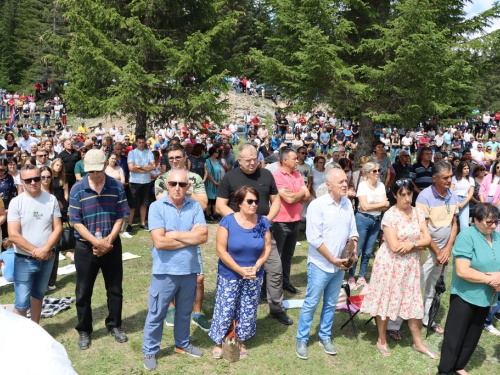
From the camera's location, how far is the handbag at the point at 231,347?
4496 millimetres

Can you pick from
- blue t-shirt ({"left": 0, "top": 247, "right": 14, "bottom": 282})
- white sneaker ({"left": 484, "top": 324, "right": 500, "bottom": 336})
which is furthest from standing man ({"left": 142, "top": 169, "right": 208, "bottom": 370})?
white sneaker ({"left": 484, "top": 324, "right": 500, "bottom": 336})

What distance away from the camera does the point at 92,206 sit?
454cm

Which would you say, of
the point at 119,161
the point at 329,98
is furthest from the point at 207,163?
the point at 329,98

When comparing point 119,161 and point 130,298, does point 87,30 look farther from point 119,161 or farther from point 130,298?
point 130,298

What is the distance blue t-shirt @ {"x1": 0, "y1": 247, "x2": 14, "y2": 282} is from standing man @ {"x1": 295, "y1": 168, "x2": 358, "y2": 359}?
12.2 ft

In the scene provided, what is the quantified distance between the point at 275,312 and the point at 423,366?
1761 mm

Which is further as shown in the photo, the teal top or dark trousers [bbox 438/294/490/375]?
dark trousers [bbox 438/294/490/375]

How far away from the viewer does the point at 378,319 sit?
4934 millimetres

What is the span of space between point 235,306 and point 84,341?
167 centimetres

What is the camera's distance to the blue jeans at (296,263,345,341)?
4.61 meters

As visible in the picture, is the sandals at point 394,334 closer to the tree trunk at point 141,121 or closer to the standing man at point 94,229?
the standing man at point 94,229

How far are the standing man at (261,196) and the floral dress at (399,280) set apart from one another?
1.13 m

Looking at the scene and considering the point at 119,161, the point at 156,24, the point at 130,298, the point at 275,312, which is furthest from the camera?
the point at 156,24

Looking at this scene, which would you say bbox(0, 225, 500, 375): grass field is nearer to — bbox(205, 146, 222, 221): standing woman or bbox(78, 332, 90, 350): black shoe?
bbox(78, 332, 90, 350): black shoe
